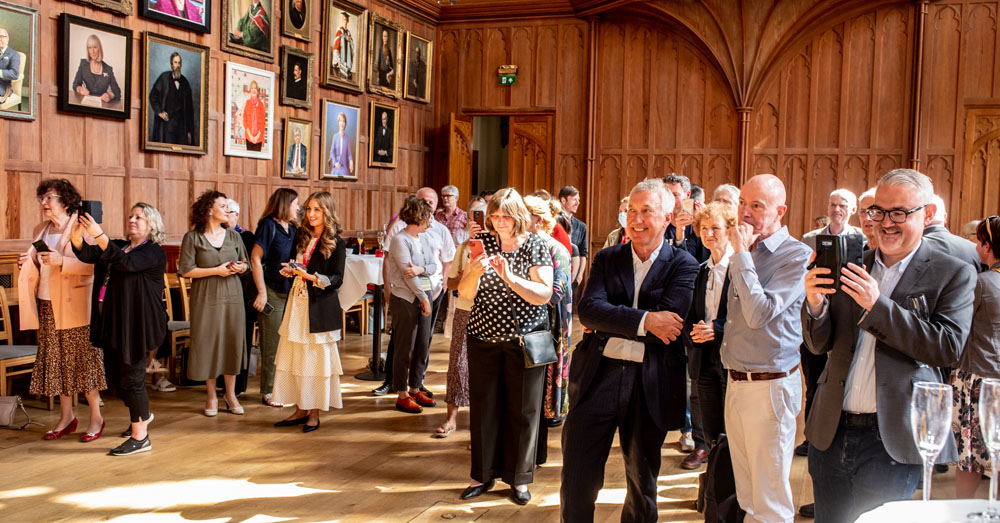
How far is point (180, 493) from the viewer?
4.31m

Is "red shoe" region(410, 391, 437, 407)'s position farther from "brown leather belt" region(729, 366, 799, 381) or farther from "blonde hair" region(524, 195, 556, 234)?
"brown leather belt" region(729, 366, 799, 381)

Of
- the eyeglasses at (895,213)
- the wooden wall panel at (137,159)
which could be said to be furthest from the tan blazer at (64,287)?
the eyeglasses at (895,213)

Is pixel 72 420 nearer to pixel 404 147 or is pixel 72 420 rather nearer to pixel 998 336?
pixel 998 336

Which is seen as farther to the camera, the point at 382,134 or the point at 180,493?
the point at 382,134

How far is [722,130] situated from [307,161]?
19.6 ft

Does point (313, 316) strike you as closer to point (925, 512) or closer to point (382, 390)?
point (382, 390)

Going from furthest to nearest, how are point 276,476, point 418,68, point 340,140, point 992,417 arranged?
point 418,68
point 340,140
point 276,476
point 992,417

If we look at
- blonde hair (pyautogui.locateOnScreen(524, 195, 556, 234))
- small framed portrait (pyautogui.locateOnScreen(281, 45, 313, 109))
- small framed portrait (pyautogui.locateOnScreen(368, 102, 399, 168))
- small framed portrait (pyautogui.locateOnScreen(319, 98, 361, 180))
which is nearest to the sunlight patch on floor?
blonde hair (pyautogui.locateOnScreen(524, 195, 556, 234))

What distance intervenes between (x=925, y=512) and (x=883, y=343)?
82cm

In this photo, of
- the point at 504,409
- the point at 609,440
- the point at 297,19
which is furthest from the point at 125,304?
the point at 297,19

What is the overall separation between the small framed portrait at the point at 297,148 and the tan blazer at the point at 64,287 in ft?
15.6

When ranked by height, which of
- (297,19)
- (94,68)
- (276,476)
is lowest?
(276,476)

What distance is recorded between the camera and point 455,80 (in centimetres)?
1258

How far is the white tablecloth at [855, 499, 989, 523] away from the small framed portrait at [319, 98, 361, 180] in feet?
30.7
